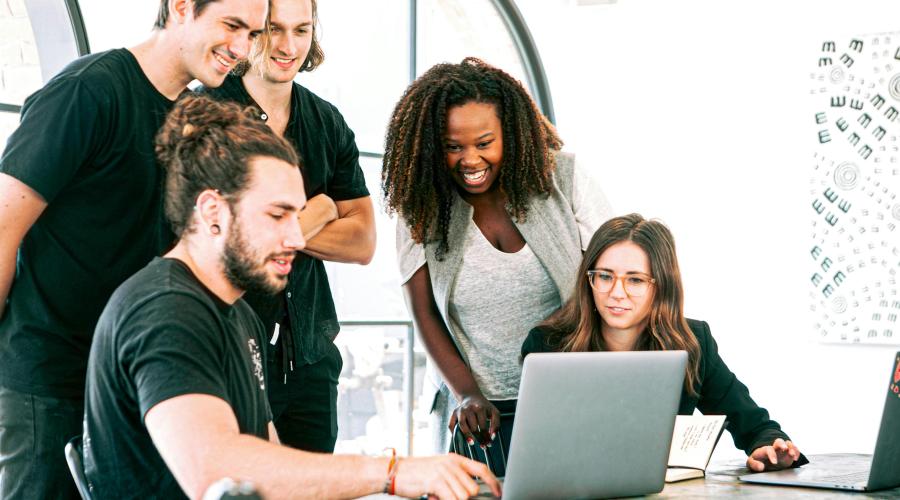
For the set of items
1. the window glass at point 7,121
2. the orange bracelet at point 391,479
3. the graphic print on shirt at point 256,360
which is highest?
the window glass at point 7,121

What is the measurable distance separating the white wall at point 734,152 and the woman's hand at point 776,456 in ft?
6.85

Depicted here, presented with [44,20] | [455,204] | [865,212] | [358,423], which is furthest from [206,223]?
[358,423]

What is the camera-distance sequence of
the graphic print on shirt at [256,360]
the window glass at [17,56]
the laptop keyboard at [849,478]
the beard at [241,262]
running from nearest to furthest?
the beard at [241,262] < the graphic print on shirt at [256,360] < the laptop keyboard at [849,478] < the window glass at [17,56]

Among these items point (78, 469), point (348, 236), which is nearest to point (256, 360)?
point (78, 469)

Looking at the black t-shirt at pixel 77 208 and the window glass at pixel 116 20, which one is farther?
the window glass at pixel 116 20

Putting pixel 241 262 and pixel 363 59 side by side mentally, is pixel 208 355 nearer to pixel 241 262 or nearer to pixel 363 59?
pixel 241 262

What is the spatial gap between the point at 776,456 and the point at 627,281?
1.65 feet

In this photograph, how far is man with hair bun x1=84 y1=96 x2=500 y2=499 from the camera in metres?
1.27

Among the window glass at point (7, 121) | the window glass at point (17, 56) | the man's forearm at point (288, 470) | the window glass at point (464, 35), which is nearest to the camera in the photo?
the man's forearm at point (288, 470)

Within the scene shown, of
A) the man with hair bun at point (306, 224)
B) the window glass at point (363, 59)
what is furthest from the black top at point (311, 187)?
the window glass at point (363, 59)

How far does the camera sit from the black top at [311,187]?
2.05 meters

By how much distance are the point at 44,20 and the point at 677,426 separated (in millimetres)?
2559

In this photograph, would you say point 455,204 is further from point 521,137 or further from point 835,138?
point 835,138

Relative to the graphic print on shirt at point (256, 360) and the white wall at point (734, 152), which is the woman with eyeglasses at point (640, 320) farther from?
the white wall at point (734, 152)
